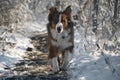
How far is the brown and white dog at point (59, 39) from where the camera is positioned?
8758 mm

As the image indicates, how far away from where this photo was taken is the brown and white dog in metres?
8.76

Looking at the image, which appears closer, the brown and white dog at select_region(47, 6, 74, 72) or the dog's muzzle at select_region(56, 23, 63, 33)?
the dog's muzzle at select_region(56, 23, 63, 33)

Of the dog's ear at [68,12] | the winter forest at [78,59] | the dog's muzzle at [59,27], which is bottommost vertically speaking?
the winter forest at [78,59]

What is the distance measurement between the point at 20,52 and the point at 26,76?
148 inches

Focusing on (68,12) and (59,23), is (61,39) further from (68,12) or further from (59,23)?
(68,12)

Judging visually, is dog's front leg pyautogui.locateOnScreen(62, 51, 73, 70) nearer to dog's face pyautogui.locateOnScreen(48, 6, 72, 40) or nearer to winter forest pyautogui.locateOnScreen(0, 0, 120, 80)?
winter forest pyautogui.locateOnScreen(0, 0, 120, 80)

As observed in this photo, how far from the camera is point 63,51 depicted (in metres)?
8.99

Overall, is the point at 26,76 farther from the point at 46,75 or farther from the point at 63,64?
the point at 63,64

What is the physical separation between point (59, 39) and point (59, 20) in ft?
1.89

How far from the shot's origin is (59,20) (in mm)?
8672

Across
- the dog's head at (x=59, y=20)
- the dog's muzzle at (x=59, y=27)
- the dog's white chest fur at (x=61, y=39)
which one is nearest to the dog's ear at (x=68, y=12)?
the dog's head at (x=59, y=20)

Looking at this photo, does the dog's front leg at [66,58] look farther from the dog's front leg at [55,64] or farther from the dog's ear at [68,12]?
the dog's ear at [68,12]

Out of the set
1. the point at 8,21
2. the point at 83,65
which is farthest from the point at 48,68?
the point at 8,21

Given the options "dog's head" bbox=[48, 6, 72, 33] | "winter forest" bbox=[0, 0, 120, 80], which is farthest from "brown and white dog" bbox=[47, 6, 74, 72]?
"winter forest" bbox=[0, 0, 120, 80]
